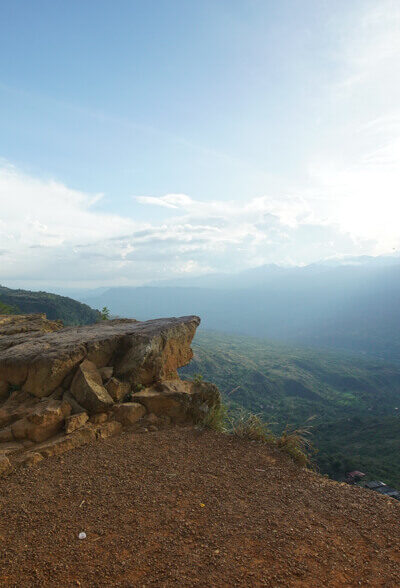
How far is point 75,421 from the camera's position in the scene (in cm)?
718

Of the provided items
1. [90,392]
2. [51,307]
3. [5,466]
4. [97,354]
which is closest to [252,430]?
[90,392]

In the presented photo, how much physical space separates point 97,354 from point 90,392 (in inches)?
58.1

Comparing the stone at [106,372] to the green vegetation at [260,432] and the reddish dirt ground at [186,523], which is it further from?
the green vegetation at [260,432]

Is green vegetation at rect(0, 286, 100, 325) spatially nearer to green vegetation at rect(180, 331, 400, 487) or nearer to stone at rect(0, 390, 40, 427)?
green vegetation at rect(180, 331, 400, 487)

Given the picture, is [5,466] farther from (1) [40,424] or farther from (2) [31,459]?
(1) [40,424]

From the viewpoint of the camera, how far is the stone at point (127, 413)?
7.75 metres

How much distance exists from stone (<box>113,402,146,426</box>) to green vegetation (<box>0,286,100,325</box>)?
41.3 meters

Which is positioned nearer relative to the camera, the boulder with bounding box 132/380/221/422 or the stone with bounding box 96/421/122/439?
the stone with bounding box 96/421/122/439

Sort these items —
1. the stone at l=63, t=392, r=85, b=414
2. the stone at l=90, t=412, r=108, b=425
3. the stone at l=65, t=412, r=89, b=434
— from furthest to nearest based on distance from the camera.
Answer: the stone at l=63, t=392, r=85, b=414 < the stone at l=90, t=412, r=108, b=425 < the stone at l=65, t=412, r=89, b=434

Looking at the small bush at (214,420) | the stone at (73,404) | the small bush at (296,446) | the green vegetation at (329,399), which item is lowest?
the green vegetation at (329,399)

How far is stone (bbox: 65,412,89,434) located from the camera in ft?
23.0

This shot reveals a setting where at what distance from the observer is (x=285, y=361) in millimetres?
153000

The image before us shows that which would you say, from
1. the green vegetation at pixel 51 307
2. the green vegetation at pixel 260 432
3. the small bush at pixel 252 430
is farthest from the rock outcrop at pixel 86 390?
the green vegetation at pixel 51 307

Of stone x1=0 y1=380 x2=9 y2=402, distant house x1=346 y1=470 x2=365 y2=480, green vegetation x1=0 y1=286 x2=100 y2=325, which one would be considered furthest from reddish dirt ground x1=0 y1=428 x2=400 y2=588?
green vegetation x1=0 y1=286 x2=100 y2=325
